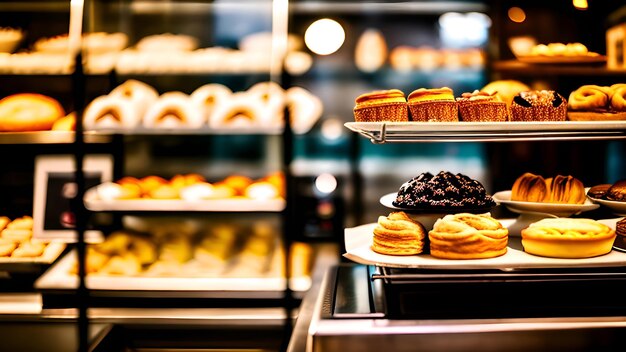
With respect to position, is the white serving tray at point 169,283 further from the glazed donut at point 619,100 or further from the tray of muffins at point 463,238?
the glazed donut at point 619,100

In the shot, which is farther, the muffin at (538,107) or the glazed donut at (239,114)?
the glazed donut at (239,114)

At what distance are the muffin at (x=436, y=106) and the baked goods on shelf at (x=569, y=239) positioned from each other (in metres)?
0.35

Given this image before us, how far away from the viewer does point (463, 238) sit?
1.29 meters

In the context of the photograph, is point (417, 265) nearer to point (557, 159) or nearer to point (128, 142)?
point (557, 159)

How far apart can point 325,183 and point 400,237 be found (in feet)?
6.61

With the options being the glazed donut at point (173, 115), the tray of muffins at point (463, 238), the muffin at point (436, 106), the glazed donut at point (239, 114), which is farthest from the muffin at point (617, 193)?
the glazed donut at point (173, 115)

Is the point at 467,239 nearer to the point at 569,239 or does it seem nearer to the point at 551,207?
the point at 569,239

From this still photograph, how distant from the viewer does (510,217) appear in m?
1.85

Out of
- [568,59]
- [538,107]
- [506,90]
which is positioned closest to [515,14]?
[568,59]

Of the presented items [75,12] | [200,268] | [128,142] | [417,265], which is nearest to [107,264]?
[200,268]

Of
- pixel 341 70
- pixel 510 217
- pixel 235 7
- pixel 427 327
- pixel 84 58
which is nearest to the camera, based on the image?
pixel 427 327

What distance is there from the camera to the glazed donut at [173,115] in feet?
8.16

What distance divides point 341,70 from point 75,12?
160 cm

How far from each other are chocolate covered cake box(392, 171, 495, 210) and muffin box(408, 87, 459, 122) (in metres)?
0.17
